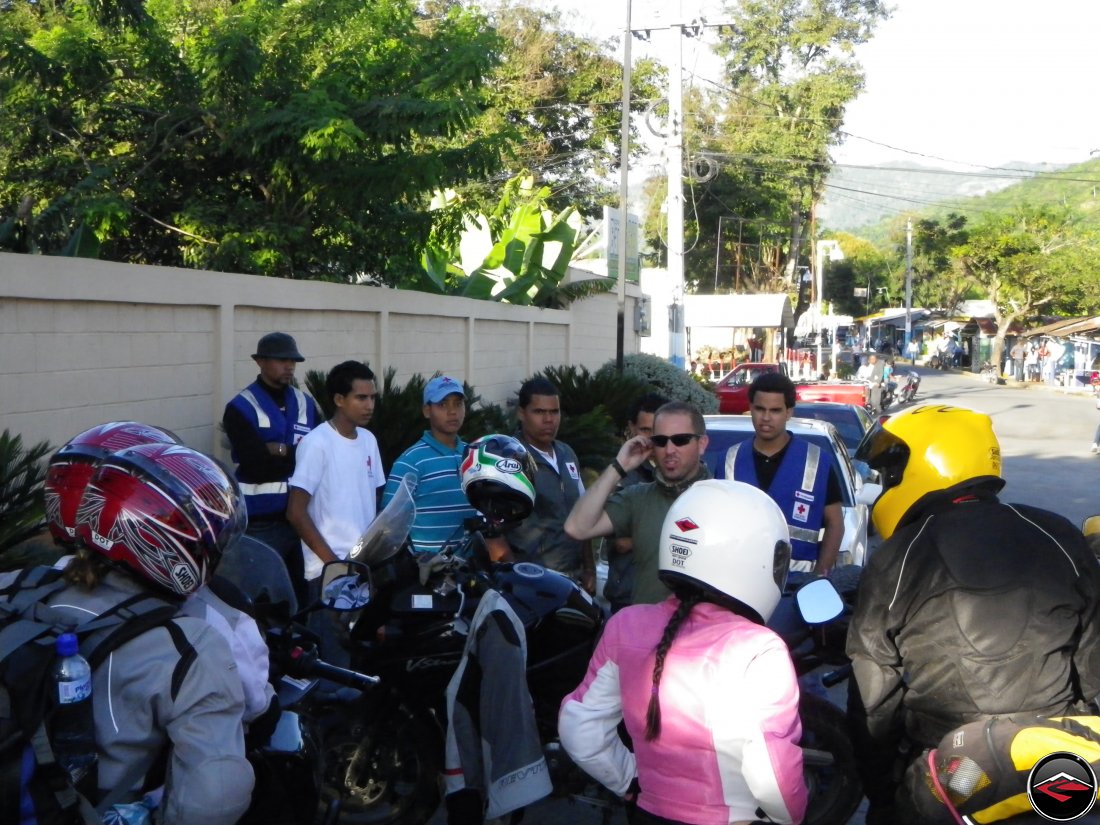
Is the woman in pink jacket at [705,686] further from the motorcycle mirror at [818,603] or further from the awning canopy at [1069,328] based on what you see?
the awning canopy at [1069,328]

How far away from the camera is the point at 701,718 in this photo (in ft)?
8.70

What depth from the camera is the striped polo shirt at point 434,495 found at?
5246mm

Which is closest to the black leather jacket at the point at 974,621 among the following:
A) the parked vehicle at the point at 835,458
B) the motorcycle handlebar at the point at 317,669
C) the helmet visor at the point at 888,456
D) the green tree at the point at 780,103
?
the helmet visor at the point at 888,456

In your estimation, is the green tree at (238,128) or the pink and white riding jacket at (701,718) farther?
the green tree at (238,128)

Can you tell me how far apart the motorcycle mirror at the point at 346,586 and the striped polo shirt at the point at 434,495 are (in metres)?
1.55

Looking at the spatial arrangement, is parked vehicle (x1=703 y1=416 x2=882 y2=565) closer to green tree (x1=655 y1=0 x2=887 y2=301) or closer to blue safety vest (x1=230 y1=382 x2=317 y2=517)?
blue safety vest (x1=230 y1=382 x2=317 y2=517)

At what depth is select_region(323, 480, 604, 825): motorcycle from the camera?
13.4ft

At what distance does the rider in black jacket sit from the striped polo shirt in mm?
2401

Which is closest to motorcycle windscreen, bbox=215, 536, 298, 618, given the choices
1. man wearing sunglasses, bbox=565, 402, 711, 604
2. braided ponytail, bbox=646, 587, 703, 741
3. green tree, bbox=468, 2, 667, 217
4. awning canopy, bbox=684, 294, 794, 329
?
braided ponytail, bbox=646, 587, 703, 741

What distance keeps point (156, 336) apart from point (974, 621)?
5809 millimetres

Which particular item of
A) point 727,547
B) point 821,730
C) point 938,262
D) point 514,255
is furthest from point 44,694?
point 938,262

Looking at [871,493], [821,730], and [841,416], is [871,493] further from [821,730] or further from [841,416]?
[841,416]

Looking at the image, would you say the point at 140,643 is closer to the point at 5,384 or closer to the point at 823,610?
the point at 823,610

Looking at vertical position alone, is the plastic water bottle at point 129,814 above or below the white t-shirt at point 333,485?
below
